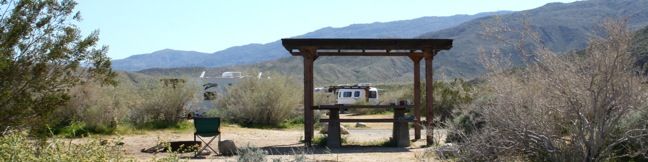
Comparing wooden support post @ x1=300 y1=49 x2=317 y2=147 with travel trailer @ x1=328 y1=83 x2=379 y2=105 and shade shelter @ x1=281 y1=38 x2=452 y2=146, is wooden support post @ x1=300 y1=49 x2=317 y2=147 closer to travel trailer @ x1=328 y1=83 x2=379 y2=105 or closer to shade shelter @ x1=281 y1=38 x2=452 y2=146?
shade shelter @ x1=281 y1=38 x2=452 y2=146

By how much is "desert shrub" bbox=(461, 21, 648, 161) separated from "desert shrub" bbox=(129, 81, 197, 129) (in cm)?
1411

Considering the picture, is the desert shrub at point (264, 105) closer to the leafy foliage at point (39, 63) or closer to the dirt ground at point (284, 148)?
the dirt ground at point (284, 148)

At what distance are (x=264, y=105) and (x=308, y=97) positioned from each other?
830cm

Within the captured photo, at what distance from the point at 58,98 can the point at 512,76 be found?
189 inches

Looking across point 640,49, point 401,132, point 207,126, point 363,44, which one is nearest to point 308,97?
point 363,44

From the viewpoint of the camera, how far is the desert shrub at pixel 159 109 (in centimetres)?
2106

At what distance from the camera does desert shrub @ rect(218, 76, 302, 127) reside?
76.7 ft

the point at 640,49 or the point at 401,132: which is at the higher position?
the point at 640,49

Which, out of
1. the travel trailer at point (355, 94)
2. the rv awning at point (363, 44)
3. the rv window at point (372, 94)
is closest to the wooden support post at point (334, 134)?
the rv awning at point (363, 44)

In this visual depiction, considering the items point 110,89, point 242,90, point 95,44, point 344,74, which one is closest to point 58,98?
point 95,44

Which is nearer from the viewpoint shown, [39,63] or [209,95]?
[39,63]

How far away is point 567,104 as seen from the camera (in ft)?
24.2

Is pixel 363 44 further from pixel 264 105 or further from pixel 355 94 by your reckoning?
pixel 355 94

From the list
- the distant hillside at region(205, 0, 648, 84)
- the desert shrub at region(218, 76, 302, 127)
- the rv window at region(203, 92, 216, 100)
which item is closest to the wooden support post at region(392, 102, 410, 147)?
the desert shrub at region(218, 76, 302, 127)
